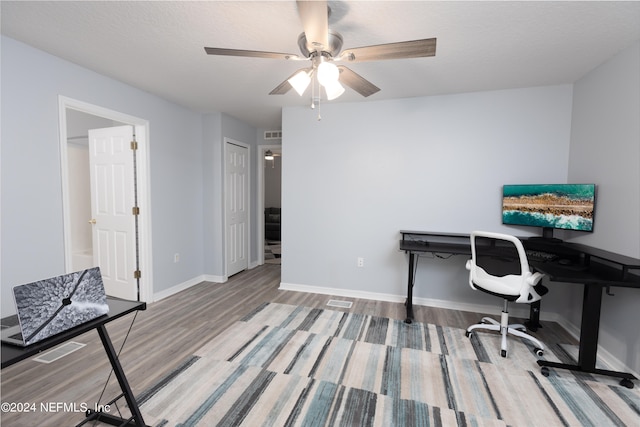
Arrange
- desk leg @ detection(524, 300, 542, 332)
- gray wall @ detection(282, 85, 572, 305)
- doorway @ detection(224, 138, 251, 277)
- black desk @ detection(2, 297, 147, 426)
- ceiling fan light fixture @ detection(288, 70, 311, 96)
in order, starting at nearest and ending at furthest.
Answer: black desk @ detection(2, 297, 147, 426), ceiling fan light fixture @ detection(288, 70, 311, 96), desk leg @ detection(524, 300, 542, 332), gray wall @ detection(282, 85, 572, 305), doorway @ detection(224, 138, 251, 277)

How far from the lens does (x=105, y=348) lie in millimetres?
1510

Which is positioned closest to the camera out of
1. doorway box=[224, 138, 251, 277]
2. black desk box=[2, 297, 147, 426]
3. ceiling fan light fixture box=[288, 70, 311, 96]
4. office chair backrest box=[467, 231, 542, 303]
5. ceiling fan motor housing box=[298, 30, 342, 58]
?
black desk box=[2, 297, 147, 426]

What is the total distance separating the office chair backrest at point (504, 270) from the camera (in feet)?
7.46

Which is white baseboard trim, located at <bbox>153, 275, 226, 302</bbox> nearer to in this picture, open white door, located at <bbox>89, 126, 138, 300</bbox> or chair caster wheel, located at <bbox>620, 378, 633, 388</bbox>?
open white door, located at <bbox>89, 126, 138, 300</bbox>

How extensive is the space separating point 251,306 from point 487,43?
337 centimetres

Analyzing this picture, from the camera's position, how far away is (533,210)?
9.52 feet

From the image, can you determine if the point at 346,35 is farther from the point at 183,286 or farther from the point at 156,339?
the point at 183,286

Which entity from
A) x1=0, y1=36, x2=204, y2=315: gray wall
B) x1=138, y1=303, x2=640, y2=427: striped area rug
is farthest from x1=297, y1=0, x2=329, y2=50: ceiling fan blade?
x1=0, y1=36, x2=204, y2=315: gray wall

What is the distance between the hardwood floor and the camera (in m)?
1.85

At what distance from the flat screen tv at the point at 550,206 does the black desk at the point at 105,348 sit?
3417 mm

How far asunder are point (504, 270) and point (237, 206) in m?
3.72

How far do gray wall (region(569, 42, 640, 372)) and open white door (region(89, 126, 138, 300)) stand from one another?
15.4ft

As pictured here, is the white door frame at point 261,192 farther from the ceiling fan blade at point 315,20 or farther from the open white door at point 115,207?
the ceiling fan blade at point 315,20

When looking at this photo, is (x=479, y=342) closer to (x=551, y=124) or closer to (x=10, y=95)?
(x=551, y=124)
